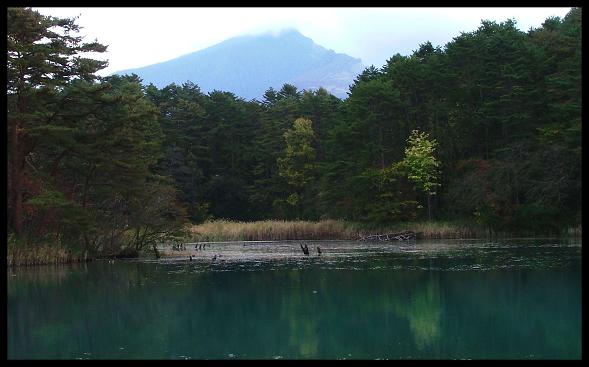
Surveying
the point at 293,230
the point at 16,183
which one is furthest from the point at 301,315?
the point at 293,230

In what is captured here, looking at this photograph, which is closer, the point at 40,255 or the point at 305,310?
the point at 305,310

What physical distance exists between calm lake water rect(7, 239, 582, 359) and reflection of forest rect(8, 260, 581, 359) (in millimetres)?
28

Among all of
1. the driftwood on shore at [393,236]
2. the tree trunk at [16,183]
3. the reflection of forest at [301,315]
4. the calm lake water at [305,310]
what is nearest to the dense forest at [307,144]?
the tree trunk at [16,183]

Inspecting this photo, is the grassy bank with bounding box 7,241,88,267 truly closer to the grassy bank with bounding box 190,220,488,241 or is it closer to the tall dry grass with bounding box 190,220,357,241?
the grassy bank with bounding box 190,220,488,241

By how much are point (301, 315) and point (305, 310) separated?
1.97 feet

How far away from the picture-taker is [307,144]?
182 ft

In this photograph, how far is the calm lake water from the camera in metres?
10.1

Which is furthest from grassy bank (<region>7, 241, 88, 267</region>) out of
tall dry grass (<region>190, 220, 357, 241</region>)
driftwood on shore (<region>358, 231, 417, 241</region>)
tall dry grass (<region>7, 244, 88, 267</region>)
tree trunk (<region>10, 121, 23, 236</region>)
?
driftwood on shore (<region>358, 231, 417, 241</region>)

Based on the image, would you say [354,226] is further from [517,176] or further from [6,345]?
[6,345]

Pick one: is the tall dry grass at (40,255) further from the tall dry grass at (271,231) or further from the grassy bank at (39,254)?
the tall dry grass at (271,231)

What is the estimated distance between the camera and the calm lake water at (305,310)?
10.1m

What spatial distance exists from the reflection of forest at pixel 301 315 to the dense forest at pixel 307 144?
24.3ft

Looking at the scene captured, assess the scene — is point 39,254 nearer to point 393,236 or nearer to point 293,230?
point 293,230

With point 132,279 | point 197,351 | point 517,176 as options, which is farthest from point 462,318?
point 517,176
